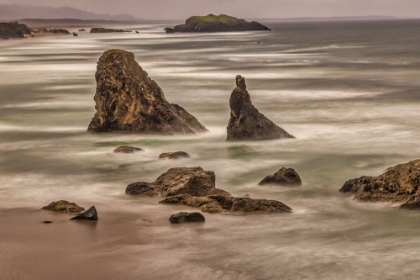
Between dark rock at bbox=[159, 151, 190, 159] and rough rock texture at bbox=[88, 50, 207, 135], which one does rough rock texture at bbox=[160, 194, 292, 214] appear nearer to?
dark rock at bbox=[159, 151, 190, 159]

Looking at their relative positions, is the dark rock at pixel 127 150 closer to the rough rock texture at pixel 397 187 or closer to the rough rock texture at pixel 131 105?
the rough rock texture at pixel 131 105

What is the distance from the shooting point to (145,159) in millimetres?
16609

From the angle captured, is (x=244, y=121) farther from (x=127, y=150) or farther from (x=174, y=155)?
(x=127, y=150)

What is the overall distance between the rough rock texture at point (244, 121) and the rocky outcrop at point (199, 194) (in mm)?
5189

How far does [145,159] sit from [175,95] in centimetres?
1542

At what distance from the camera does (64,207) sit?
12000mm

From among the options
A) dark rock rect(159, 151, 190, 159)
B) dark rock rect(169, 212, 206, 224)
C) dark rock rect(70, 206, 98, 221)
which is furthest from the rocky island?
dark rock rect(169, 212, 206, 224)

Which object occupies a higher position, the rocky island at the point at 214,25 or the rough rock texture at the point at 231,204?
the rough rock texture at the point at 231,204

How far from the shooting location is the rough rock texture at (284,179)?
1370 centimetres

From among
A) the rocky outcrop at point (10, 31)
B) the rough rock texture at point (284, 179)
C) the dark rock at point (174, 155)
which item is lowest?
the rocky outcrop at point (10, 31)

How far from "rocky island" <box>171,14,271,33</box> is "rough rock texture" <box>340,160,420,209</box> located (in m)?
164

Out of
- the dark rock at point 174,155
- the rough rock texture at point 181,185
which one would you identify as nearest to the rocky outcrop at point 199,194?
the rough rock texture at point 181,185

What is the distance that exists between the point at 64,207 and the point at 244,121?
23.5 feet

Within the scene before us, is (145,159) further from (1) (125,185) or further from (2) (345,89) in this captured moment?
(2) (345,89)
